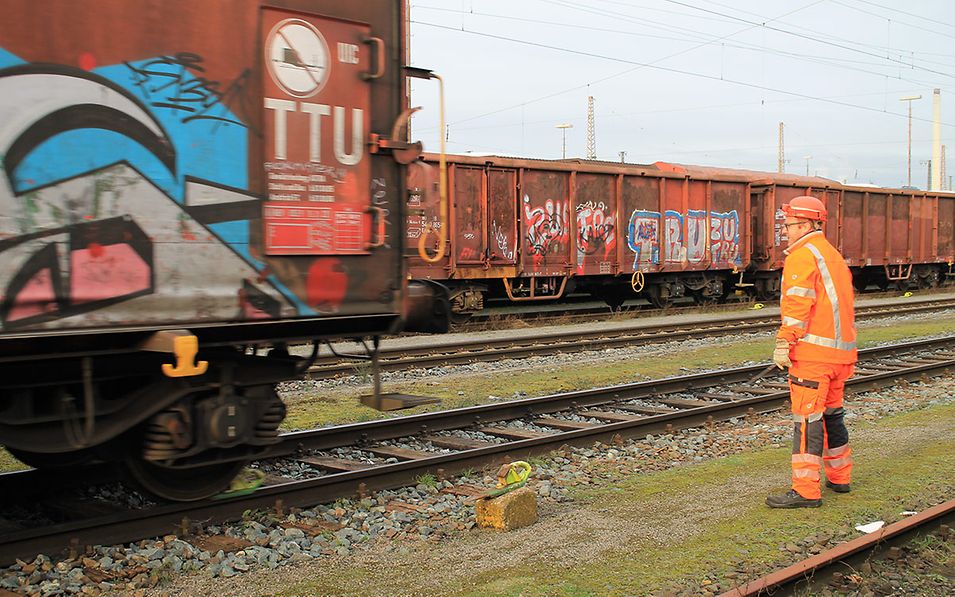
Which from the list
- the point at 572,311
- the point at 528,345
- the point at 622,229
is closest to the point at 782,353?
the point at 528,345

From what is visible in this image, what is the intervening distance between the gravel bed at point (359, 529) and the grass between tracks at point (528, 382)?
4.90 ft

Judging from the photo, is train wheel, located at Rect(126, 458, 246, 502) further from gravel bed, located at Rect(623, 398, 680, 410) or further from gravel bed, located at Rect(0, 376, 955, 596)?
gravel bed, located at Rect(623, 398, 680, 410)

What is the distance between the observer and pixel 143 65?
4.68m

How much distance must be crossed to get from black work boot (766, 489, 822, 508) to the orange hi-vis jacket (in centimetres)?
93

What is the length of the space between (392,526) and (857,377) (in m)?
8.17

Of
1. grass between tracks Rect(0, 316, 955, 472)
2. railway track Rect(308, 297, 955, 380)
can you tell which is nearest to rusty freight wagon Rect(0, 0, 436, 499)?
grass between tracks Rect(0, 316, 955, 472)

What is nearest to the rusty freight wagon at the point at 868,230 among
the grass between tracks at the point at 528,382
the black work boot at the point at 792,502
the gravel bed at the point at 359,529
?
the grass between tracks at the point at 528,382

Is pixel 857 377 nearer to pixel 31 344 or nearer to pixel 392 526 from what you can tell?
pixel 392 526

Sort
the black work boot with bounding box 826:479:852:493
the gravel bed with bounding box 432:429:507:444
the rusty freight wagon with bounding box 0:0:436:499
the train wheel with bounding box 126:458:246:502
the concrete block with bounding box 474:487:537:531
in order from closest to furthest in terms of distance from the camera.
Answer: the rusty freight wagon with bounding box 0:0:436:499
the train wheel with bounding box 126:458:246:502
the concrete block with bounding box 474:487:537:531
the black work boot with bounding box 826:479:852:493
the gravel bed with bounding box 432:429:507:444

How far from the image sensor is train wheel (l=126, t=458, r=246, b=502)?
557cm

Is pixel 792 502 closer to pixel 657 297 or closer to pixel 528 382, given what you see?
pixel 528 382

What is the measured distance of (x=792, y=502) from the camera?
19.5 feet

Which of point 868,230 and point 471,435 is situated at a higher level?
point 868,230

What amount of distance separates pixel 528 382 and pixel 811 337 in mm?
5998
